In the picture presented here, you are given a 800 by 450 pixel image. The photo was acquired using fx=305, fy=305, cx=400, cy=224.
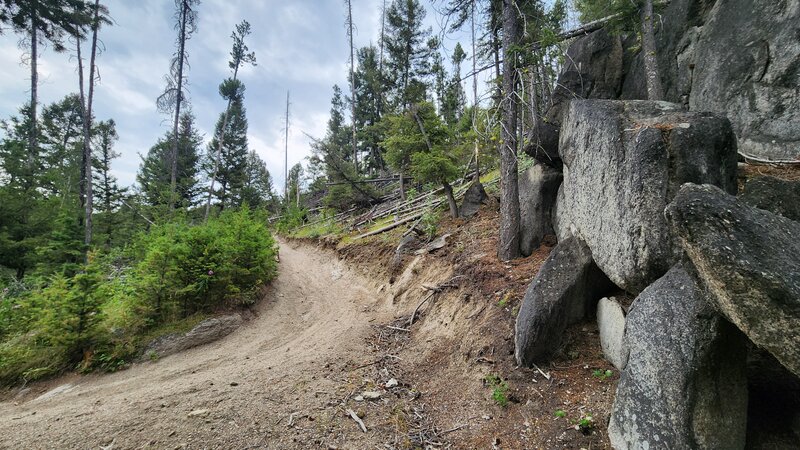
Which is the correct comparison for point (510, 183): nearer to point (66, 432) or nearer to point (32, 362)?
point (66, 432)

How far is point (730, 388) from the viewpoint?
2602 mm

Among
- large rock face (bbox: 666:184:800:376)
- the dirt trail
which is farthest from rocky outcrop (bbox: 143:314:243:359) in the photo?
large rock face (bbox: 666:184:800:376)

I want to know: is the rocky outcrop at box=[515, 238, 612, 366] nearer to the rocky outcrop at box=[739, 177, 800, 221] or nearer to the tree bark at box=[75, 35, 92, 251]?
the rocky outcrop at box=[739, 177, 800, 221]

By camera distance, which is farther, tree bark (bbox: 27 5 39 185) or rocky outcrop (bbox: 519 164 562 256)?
tree bark (bbox: 27 5 39 185)

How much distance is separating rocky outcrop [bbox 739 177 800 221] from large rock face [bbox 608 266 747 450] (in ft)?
5.72

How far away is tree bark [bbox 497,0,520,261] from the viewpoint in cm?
697

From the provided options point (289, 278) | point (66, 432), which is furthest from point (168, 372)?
point (289, 278)

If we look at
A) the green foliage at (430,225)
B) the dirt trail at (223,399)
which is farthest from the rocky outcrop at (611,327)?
the green foliage at (430,225)

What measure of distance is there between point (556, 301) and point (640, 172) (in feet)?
6.64

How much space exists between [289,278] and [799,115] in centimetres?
1426

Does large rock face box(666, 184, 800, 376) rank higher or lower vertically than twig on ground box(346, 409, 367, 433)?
higher

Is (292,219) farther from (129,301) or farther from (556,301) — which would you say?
(556,301)

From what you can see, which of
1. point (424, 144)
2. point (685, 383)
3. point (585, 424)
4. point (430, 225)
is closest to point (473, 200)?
point (430, 225)

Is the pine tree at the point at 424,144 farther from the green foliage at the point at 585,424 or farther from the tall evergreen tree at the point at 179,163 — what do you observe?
→ the tall evergreen tree at the point at 179,163
